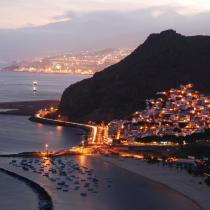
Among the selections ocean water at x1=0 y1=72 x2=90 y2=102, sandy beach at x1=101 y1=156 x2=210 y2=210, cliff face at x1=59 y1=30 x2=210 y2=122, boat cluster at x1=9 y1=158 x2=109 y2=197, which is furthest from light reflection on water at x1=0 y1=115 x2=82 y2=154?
ocean water at x1=0 y1=72 x2=90 y2=102

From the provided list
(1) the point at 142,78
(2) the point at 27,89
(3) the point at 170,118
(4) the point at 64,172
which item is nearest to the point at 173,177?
(4) the point at 64,172

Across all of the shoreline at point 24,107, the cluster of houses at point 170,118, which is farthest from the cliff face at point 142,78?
the shoreline at point 24,107

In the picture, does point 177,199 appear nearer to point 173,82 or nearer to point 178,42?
point 173,82

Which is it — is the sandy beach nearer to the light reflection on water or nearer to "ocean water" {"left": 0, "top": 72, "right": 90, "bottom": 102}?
the light reflection on water

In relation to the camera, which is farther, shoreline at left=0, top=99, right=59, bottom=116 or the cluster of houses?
shoreline at left=0, top=99, right=59, bottom=116

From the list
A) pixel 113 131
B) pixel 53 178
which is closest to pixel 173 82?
pixel 113 131

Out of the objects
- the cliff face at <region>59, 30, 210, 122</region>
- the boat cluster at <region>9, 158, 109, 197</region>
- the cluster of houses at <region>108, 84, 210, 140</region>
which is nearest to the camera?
the boat cluster at <region>9, 158, 109, 197</region>
